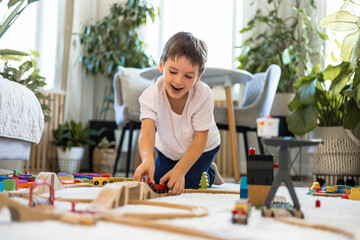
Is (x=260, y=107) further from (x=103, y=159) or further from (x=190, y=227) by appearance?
(x=190, y=227)

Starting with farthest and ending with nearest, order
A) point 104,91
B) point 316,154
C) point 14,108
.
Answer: point 104,91, point 316,154, point 14,108

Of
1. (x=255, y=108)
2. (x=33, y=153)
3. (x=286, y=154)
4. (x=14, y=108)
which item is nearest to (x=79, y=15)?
(x=33, y=153)

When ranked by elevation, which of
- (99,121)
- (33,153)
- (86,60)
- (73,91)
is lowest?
(33,153)

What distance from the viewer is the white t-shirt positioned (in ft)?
5.01

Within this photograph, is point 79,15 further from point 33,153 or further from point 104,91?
point 33,153

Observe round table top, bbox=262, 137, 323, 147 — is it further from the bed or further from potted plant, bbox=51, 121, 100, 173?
potted plant, bbox=51, 121, 100, 173

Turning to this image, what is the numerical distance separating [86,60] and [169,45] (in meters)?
2.62

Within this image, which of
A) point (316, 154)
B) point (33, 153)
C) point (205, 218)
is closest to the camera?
point (205, 218)

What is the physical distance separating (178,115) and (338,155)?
4.12 feet

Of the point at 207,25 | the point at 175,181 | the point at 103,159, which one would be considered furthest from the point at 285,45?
the point at 175,181

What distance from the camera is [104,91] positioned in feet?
13.7

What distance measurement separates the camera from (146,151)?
55.5 inches

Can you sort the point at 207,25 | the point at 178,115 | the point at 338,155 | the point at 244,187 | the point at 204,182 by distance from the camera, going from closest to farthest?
the point at 244,187
the point at 178,115
the point at 204,182
the point at 338,155
the point at 207,25

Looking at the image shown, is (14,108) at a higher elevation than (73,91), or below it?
below
